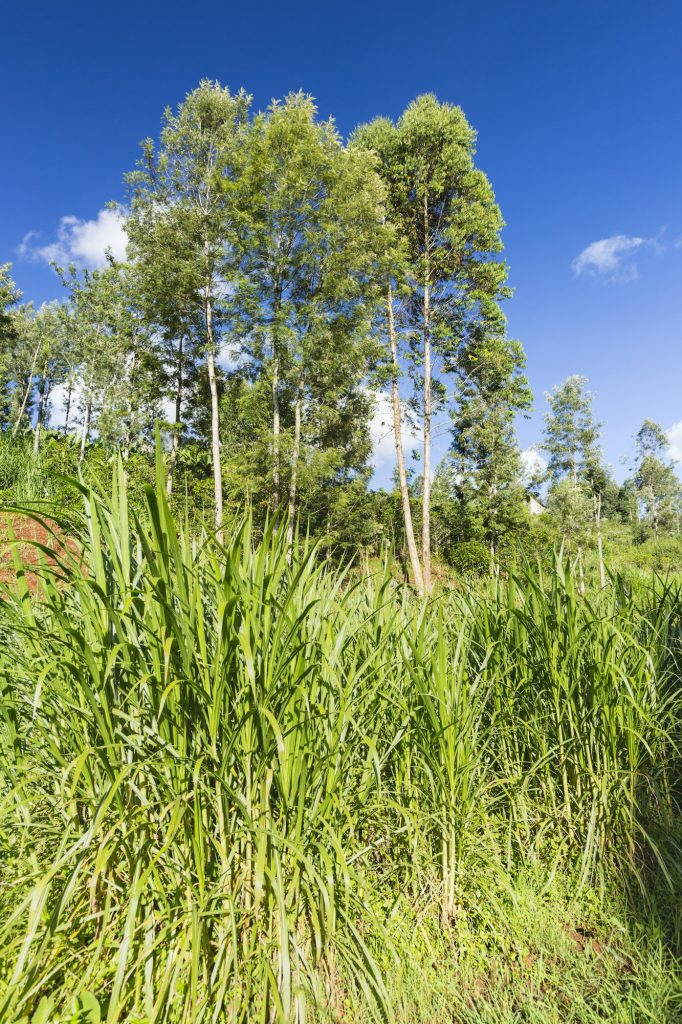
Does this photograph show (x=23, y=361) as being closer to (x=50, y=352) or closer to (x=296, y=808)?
(x=50, y=352)

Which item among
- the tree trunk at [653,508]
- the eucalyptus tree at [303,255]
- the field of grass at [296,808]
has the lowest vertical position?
the field of grass at [296,808]

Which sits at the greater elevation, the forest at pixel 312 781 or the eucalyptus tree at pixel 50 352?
the eucalyptus tree at pixel 50 352

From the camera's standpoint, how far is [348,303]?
51.2 ft

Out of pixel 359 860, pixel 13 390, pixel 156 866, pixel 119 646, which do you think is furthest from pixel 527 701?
pixel 13 390

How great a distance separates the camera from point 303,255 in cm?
1468

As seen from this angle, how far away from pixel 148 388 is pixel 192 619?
686 inches

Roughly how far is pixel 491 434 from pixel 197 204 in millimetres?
11992

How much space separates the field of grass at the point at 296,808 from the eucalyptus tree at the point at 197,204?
12665mm

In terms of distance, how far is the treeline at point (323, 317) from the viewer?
1447cm

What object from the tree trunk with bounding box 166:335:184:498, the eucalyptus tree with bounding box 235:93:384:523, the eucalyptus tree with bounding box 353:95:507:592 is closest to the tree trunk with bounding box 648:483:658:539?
the eucalyptus tree with bounding box 353:95:507:592

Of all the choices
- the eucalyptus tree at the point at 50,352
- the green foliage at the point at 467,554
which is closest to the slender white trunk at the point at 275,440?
the green foliage at the point at 467,554

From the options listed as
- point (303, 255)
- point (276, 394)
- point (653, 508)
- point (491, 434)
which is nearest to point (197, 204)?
point (303, 255)

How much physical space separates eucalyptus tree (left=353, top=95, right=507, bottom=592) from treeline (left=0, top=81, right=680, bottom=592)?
66 millimetres

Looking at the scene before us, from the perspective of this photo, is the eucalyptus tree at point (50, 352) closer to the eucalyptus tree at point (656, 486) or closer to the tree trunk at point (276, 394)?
the tree trunk at point (276, 394)
